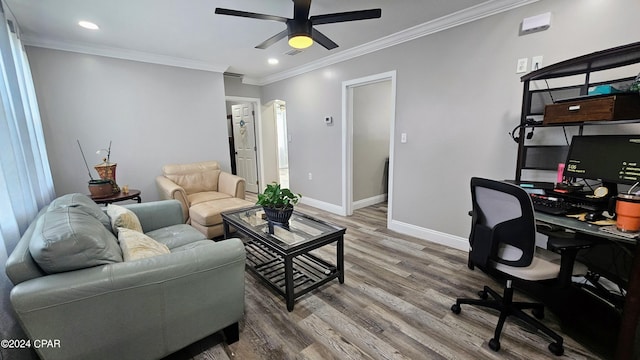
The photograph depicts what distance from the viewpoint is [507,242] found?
1.51 metres

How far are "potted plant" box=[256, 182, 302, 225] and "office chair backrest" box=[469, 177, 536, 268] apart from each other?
1386mm

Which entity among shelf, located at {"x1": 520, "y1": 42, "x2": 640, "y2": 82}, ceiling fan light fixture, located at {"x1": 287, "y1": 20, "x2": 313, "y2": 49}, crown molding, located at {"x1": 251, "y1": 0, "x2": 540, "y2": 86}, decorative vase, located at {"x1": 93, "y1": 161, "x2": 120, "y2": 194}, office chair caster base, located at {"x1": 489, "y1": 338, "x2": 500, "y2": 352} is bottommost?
office chair caster base, located at {"x1": 489, "y1": 338, "x2": 500, "y2": 352}

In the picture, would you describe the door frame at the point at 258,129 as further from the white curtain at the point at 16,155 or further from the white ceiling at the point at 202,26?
the white curtain at the point at 16,155

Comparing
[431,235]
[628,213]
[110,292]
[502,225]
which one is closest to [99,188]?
[110,292]

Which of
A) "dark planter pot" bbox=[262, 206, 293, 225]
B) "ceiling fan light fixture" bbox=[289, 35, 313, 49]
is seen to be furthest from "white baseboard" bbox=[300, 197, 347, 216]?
"ceiling fan light fixture" bbox=[289, 35, 313, 49]

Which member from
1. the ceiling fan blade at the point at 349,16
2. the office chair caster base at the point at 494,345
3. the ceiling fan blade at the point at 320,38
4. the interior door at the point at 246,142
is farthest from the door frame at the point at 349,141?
the interior door at the point at 246,142

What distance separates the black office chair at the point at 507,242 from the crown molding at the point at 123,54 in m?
4.08

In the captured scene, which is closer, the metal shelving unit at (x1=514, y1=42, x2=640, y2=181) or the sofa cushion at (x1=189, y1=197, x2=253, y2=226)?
the metal shelving unit at (x1=514, y1=42, x2=640, y2=181)

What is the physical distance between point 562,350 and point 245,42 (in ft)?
12.9

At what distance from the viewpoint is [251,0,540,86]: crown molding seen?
2287 mm

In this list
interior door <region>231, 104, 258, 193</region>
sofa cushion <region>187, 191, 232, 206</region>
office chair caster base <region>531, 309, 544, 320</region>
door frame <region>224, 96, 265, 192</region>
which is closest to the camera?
office chair caster base <region>531, 309, 544, 320</region>

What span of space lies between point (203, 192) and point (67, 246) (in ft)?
8.78

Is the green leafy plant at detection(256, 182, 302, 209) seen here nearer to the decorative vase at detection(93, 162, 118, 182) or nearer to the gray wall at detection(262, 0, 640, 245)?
the gray wall at detection(262, 0, 640, 245)

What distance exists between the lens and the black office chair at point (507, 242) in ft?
4.67
